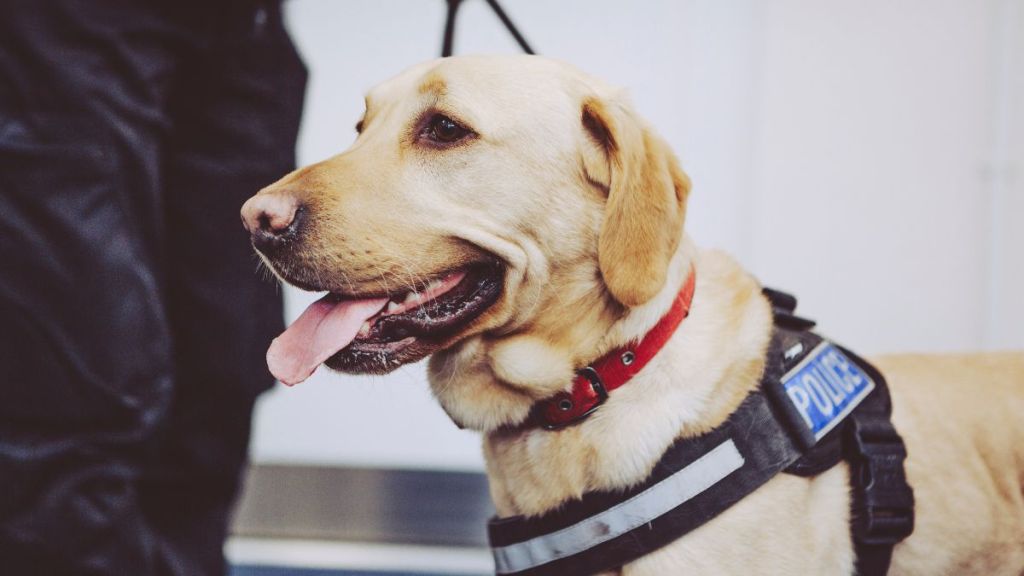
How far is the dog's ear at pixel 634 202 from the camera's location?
1157 mm

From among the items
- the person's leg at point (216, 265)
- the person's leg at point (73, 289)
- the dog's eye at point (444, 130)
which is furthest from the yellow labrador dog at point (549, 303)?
the person's leg at point (216, 265)

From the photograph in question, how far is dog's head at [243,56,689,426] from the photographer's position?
3.76 feet

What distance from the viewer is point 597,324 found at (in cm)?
122

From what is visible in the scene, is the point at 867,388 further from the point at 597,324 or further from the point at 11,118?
the point at 11,118

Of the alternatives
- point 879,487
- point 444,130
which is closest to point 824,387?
point 879,487

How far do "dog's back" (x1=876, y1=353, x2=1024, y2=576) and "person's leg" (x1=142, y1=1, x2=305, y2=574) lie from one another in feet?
4.13

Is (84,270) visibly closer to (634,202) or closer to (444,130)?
(444,130)

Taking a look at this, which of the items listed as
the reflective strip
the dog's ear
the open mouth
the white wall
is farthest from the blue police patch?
the white wall

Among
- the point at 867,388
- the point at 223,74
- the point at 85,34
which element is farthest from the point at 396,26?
the point at 867,388

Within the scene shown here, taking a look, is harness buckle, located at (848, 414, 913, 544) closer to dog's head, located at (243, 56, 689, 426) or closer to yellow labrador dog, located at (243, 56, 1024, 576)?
yellow labrador dog, located at (243, 56, 1024, 576)

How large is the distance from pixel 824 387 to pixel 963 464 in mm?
297

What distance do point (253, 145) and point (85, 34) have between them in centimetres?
45

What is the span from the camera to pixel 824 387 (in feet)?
4.08

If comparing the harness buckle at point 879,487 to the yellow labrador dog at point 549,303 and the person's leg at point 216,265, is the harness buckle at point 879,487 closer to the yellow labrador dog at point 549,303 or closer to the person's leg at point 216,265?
the yellow labrador dog at point 549,303
